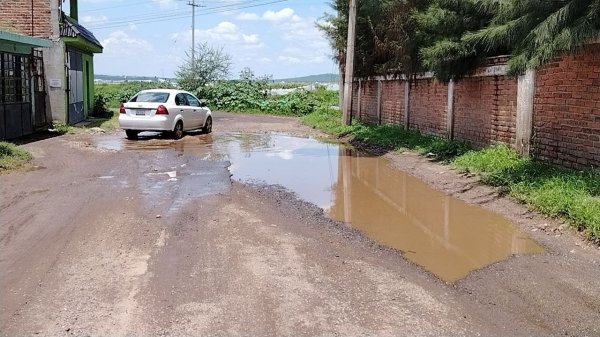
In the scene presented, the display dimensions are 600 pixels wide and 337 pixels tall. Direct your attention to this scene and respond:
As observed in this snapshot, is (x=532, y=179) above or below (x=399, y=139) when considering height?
below

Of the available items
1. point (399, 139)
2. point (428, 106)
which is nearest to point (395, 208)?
point (399, 139)

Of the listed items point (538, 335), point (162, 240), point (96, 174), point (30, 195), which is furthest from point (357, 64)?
point (538, 335)

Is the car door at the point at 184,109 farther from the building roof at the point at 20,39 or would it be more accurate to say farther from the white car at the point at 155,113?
the building roof at the point at 20,39

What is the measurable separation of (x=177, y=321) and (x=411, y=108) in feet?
47.5

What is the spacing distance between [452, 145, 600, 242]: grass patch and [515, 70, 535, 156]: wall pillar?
0.24 m

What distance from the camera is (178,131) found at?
57.9ft

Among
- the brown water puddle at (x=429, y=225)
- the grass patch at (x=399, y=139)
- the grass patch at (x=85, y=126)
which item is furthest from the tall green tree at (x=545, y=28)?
the grass patch at (x=85, y=126)

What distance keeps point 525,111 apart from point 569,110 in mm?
1337

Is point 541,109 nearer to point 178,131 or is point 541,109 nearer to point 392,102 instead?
point 392,102

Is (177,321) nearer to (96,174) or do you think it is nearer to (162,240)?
(162,240)

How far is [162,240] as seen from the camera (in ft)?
20.5

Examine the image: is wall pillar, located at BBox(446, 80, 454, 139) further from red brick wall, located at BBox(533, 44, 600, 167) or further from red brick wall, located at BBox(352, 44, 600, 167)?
red brick wall, located at BBox(533, 44, 600, 167)

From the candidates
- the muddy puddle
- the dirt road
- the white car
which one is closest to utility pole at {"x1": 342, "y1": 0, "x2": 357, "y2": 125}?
the muddy puddle

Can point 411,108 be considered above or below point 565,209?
above
